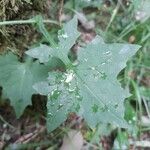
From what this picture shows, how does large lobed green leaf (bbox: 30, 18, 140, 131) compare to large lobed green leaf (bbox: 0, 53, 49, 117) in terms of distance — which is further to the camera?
large lobed green leaf (bbox: 0, 53, 49, 117)

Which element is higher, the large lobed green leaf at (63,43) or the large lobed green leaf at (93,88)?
the large lobed green leaf at (63,43)

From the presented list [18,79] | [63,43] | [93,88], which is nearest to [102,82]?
[93,88]

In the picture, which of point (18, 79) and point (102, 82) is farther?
point (18, 79)

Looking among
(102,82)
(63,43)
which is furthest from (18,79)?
(102,82)

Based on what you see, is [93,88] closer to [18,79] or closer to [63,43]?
[63,43]

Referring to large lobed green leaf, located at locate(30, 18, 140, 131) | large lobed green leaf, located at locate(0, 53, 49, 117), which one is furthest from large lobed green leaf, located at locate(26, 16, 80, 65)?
large lobed green leaf, located at locate(0, 53, 49, 117)

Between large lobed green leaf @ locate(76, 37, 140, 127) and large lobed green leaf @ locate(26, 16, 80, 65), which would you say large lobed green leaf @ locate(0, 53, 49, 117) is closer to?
large lobed green leaf @ locate(26, 16, 80, 65)

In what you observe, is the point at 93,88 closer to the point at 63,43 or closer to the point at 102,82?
the point at 102,82

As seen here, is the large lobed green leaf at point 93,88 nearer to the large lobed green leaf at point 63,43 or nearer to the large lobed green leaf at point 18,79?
the large lobed green leaf at point 63,43

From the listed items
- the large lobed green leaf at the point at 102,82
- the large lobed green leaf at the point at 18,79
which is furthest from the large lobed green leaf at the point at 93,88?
the large lobed green leaf at the point at 18,79

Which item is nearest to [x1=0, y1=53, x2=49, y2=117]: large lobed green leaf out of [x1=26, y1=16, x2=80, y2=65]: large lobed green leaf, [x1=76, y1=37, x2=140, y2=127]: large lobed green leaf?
[x1=26, y1=16, x2=80, y2=65]: large lobed green leaf

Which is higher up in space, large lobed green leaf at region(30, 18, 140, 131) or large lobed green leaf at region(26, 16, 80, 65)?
large lobed green leaf at region(26, 16, 80, 65)

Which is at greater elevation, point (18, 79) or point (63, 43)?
point (63, 43)
